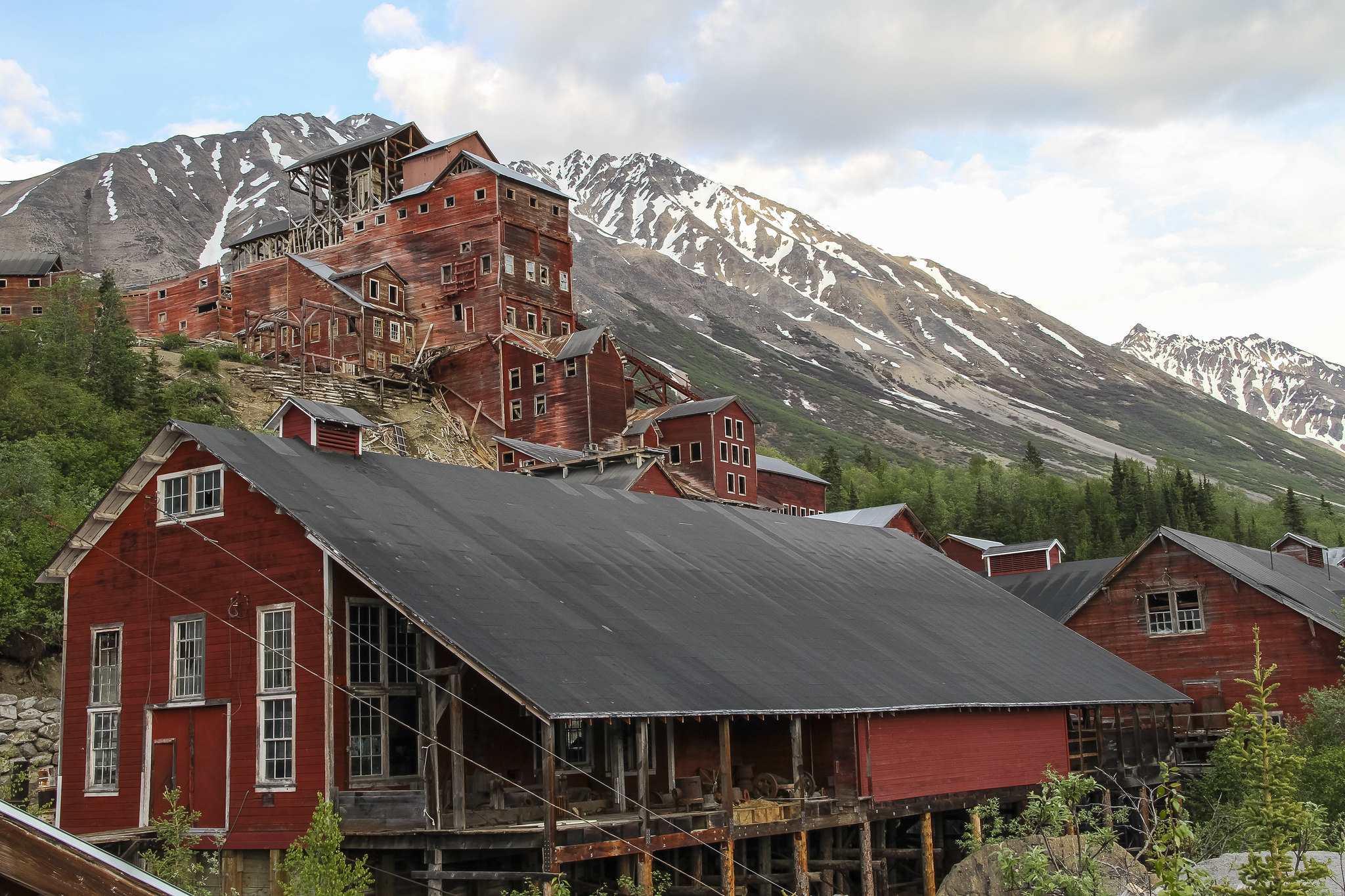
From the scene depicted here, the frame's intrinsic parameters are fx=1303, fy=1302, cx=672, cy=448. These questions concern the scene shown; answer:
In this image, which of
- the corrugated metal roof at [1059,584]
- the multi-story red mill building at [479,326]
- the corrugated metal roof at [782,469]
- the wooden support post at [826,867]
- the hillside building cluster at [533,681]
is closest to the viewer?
the hillside building cluster at [533,681]

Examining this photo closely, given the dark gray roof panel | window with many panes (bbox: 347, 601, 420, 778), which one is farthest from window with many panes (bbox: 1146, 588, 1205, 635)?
window with many panes (bbox: 347, 601, 420, 778)

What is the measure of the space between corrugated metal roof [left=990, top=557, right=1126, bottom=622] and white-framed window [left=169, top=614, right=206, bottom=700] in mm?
35185

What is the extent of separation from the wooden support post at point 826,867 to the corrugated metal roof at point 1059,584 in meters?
26.0

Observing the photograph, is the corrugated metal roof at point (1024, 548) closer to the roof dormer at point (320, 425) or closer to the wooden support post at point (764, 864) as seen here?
the wooden support post at point (764, 864)

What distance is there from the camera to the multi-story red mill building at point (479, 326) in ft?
227

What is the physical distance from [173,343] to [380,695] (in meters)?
54.2

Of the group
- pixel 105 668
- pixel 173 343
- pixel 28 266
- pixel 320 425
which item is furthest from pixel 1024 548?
pixel 28 266

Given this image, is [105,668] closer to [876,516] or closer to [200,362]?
[200,362]

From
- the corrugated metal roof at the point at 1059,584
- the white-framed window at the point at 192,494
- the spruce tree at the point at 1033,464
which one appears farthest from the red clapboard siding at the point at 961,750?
the spruce tree at the point at 1033,464

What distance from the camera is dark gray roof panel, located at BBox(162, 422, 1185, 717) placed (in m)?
21.9

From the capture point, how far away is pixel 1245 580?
4516 cm

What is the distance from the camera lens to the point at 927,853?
93.8ft

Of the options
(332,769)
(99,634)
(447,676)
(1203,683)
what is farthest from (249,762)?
(1203,683)

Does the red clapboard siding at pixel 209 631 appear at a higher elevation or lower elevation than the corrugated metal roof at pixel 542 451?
lower
